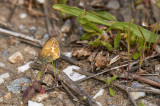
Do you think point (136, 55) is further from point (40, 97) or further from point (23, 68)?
point (23, 68)

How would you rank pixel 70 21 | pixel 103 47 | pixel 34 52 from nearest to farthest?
pixel 103 47
pixel 34 52
pixel 70 21

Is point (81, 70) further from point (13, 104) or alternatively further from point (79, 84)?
point (13, 104)

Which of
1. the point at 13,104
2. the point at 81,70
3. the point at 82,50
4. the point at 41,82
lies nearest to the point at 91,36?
the point at 82,50

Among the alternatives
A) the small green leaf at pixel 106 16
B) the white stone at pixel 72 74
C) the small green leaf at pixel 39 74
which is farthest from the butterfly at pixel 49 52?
the small green leaf at pixel 106 16

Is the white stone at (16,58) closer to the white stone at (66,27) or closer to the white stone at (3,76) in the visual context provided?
the white stone at (3,76)

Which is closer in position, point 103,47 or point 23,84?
point 23,84

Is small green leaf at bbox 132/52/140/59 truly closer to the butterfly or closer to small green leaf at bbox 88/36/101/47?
small green leaf at bbox 88/36/101/47

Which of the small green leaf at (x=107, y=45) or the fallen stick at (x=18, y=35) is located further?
the fallen stick at (x=18, y=35)

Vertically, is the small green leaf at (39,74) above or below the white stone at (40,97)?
above

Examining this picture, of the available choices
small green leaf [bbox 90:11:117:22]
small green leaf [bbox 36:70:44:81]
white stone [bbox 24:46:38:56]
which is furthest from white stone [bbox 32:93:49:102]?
small green leaf [bbox 90:11:117:22]
